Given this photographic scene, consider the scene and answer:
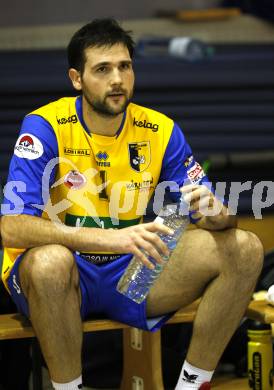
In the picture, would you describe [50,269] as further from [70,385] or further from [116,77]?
[116,77]

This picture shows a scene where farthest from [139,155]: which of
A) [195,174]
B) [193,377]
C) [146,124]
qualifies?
[193,377]

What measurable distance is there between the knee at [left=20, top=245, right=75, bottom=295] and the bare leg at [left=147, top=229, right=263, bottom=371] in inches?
18.2

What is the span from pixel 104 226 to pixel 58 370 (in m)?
0.67

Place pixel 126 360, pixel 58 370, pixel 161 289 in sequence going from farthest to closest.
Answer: pixel 126 360
pixel 161 289
pixel 58 370

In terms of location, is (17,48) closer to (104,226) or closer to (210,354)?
(104,226)

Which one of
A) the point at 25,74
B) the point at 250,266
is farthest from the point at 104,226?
the point at 25,74

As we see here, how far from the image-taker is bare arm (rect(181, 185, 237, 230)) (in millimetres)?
3625

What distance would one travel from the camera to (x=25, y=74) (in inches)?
224

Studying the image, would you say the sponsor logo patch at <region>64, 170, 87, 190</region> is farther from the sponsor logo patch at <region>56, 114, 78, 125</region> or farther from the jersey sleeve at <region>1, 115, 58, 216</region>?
the sponsor logo patch at <region>56, 114, 78, 125</region>

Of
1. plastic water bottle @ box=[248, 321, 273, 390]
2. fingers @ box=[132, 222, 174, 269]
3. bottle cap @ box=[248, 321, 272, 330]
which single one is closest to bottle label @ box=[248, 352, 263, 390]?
plastic water bottle @ box=[248, 321, 273, 390]

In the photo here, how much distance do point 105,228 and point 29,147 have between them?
1.55ft

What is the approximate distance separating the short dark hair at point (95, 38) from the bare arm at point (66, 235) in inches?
28.5

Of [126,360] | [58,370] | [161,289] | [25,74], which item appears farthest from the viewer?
[25,74]

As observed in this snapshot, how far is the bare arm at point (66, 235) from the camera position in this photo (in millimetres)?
3434
